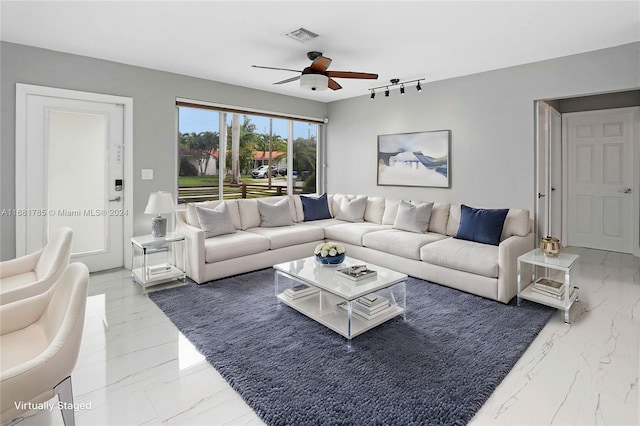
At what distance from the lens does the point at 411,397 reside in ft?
6.37

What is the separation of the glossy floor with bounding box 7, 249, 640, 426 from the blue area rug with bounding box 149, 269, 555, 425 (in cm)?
10

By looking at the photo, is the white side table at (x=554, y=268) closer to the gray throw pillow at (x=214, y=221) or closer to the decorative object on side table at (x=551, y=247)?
the decorative object on side table at (x=551, y=247)

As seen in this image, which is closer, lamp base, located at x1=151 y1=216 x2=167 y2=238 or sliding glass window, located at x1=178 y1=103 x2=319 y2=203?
lamp base, located at x1=151 y1=216 x2=167 y2=238

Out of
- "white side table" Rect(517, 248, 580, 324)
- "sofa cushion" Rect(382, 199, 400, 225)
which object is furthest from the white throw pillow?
"white side table" Rect(517, 248, 580, 324)

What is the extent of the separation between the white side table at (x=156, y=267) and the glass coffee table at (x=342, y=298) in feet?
4.54

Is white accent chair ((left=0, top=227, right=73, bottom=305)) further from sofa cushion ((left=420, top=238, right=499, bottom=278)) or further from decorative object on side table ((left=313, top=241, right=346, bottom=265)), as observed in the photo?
sofa cushion ((left=420, top=238, right=499, bottom=278))

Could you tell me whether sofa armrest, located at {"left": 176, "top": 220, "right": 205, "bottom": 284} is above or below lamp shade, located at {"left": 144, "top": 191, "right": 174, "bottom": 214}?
below

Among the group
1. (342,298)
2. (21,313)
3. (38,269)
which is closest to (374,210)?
(342,298)

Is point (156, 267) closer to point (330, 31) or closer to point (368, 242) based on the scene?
point (368, 242)

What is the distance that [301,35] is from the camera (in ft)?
10.6

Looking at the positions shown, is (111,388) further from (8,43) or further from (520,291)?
(8,43)

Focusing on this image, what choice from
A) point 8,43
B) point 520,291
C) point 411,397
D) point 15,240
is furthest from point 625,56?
point 15,240

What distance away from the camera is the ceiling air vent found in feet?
10.4

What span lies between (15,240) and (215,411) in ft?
11.0
